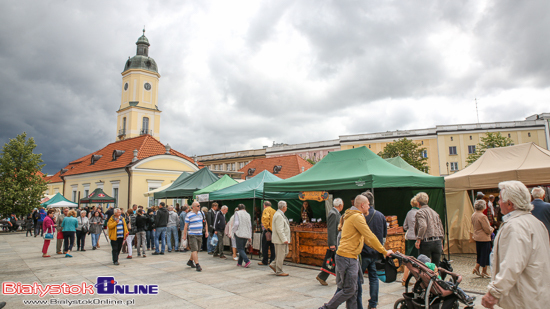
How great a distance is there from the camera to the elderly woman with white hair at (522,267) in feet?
9.20

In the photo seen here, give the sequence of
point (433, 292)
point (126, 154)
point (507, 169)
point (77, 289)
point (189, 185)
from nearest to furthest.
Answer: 1. point (433, 292)
2. point (77, 289)
3. point (507, 169)
4. point (189, 185)
5. point (126, 154)

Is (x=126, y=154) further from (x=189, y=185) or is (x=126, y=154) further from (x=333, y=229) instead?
(x=333, y=229)

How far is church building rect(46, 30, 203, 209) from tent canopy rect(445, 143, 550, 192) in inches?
912

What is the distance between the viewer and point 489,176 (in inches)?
421

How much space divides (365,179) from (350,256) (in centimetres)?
411

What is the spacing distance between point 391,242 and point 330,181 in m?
2.18

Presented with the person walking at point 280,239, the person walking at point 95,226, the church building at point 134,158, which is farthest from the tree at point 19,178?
the person walking at point 280,239

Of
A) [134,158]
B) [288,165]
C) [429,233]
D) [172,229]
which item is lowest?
[172,229]

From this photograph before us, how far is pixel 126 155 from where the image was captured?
1368 inches

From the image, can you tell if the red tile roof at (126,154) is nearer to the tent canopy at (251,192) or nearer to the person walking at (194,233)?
the tent canopy at (251,192)

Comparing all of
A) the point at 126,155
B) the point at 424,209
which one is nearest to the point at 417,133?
the point at 126,155

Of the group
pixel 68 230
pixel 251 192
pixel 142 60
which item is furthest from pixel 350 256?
pixel 142 60

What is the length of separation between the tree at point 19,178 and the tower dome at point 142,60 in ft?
90.4

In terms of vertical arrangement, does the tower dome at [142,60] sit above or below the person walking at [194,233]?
above
